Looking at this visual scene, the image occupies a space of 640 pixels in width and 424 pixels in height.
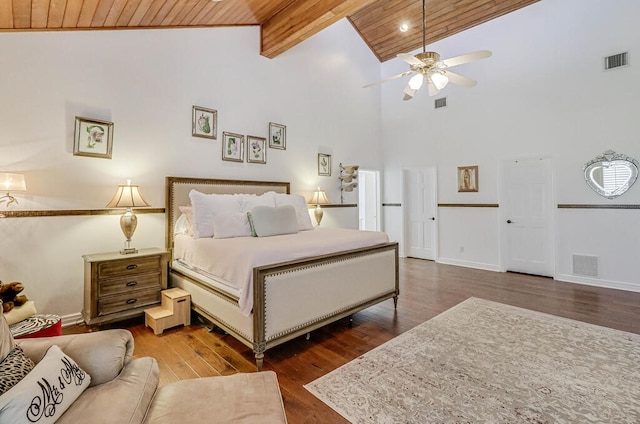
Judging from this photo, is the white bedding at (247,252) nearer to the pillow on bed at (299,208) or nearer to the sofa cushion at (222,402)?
the pillow on bed at (299,208)

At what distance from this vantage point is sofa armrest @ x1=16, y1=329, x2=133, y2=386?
53.5 inches

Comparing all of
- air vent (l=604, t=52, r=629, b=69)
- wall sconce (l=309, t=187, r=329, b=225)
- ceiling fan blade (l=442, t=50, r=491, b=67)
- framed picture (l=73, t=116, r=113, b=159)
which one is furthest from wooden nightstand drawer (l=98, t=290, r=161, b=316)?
air vent (l=604, t=52, r=629, b=69)

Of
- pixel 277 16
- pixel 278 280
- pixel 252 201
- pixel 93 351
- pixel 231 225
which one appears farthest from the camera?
pixel 277 16

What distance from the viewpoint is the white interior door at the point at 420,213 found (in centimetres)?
650

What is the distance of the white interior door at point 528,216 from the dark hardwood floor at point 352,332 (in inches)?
15.8

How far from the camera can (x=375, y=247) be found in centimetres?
342

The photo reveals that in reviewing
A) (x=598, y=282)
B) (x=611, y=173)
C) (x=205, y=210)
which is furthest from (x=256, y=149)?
(x=598, y=282)

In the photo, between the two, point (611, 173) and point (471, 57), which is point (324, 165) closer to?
point (471, 57)

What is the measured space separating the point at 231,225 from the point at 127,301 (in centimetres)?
130

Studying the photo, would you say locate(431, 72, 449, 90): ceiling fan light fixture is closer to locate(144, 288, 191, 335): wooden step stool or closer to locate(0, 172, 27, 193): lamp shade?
locate(144, 288, 191, 335): wooden step stool

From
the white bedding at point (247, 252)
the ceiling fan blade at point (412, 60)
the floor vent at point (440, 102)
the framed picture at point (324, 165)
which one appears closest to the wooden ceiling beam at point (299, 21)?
the ceiling fan blade at point (412, 60)

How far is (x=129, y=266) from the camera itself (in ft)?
10.4

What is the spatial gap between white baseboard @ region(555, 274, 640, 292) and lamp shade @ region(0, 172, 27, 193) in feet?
23.0

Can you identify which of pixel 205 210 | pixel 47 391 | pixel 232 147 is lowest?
pixel 47 391
